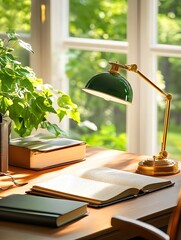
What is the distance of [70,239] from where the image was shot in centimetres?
226

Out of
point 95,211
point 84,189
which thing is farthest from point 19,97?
point 95,211

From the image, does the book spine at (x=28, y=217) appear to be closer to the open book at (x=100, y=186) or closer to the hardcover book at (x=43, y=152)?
the open book at (x=100, y=186)

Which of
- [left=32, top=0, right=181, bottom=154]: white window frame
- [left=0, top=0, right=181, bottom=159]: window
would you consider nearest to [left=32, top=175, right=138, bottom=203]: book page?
[left=0, top=0, right=181, bottom=159]: window

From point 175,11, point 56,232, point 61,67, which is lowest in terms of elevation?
point 56,232

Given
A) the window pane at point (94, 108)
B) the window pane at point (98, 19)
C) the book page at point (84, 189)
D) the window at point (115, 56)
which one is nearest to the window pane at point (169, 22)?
the window at point (115, 56)

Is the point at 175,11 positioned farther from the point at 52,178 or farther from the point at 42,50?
the point at 52,178

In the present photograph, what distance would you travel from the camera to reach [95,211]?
254 centimetres

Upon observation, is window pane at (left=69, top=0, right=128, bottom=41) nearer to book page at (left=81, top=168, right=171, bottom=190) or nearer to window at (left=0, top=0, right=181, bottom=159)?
window at (left=0, top=0, right=181, bottom=159)

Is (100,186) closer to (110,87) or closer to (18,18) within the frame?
(110,87)

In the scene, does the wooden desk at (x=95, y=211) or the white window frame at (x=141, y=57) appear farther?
the white window frame at (x=141, y=57)

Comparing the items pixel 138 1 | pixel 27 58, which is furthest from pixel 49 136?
pixel 27 58

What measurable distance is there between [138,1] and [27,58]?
2.90ft

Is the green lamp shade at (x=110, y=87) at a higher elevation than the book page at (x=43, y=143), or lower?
higher

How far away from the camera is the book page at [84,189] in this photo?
8.61ft
